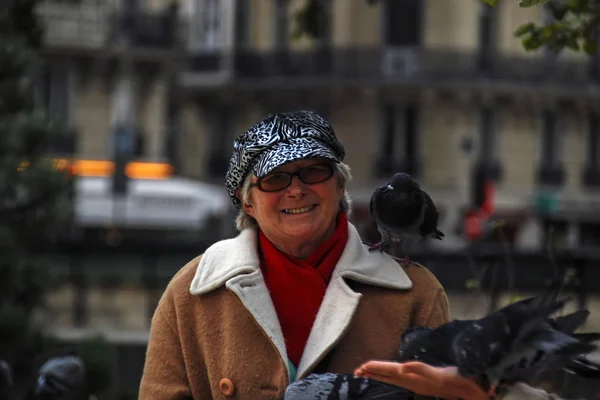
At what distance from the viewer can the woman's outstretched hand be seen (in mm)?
3320

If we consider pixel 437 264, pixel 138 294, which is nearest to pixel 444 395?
pixel 437 264

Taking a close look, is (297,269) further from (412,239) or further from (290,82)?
(290,82)

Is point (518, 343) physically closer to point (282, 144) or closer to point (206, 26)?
point (282, 144)

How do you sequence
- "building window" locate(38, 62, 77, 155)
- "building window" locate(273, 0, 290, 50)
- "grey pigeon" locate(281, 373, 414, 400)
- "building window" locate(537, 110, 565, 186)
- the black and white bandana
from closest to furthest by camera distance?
"grey pigeon" locate(281, 373, 414, 400) → the black and white bandana → "building window" locate(38, 62, 77, 155) → "building window" locate(537, 110, 565, 186) → "building window" locate(273, 0, 290, 50)

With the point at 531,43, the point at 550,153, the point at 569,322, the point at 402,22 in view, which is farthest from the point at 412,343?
the point at 402,22

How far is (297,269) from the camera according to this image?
3807 millimetres

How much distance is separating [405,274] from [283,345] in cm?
36

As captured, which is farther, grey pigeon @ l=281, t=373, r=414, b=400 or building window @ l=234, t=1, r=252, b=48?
building window @ l=234, t=1, r=252, b=48

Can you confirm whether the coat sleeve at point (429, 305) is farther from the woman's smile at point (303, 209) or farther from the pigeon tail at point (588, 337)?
the pigeon tail at point (588, 337)

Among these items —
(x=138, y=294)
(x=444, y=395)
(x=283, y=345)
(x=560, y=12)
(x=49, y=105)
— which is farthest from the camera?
(x=49, y=105)

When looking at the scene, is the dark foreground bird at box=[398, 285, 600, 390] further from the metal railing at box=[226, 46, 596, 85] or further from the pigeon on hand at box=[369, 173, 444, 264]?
the metal railing at box=[226, 46, 596, 85]

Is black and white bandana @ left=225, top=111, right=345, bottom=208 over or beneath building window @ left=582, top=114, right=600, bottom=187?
over

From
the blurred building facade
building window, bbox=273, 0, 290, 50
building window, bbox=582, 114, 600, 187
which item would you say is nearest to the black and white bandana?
the blurred building facade

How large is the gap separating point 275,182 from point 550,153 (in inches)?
1503
